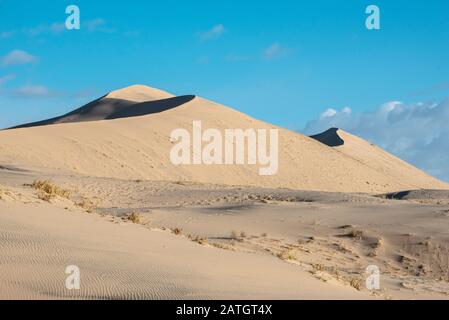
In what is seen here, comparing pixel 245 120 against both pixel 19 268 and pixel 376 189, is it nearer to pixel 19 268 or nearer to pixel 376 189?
pixel 376 189

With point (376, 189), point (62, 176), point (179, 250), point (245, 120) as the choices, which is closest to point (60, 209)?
point (179, 250)

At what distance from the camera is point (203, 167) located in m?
37.5

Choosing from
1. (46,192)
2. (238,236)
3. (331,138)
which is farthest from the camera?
(331,138)

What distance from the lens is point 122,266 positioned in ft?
23.8

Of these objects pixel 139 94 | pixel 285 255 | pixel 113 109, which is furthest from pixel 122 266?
pixel 139 94

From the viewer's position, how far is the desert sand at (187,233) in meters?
6.88

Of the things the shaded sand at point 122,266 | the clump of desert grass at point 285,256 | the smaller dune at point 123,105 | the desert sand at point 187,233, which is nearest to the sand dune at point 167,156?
the desert sand at point 187,233

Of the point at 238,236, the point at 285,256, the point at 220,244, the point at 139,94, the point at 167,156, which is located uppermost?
the point at 139,94

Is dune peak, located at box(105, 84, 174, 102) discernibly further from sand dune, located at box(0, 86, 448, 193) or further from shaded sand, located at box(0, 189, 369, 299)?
shaded sand, located at box(0, 189, 369, 299)

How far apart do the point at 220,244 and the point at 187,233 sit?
255cm

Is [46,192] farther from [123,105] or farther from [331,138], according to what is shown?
[331,138]

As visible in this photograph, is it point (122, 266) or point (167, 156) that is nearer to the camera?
point (122, 266)

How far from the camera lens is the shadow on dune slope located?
2184 inches

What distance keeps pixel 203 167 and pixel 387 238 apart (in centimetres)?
2313
